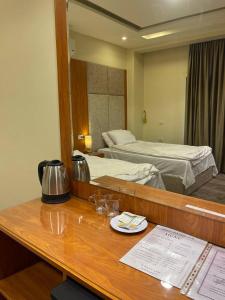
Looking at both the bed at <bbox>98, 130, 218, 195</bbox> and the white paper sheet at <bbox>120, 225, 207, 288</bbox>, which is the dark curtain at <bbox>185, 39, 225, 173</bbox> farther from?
the white paper sheet at <bbox>120, 225, 207, 288</bbox>

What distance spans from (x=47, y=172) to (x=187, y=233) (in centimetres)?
83

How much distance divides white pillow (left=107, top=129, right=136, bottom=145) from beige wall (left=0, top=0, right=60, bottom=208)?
39 cm

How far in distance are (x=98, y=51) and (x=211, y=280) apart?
4.08 ft

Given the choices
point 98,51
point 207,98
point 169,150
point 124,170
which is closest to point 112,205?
point 124,170

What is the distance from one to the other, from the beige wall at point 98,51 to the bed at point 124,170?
1.82 ft

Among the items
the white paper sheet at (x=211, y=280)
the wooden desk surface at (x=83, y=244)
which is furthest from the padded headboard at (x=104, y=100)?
the white paper sheet at (x=211, y=280)

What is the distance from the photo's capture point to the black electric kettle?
4.58ft

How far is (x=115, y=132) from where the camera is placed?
141cm

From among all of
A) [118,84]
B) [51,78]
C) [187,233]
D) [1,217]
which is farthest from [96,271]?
[51,78]

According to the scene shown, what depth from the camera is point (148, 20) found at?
112 cm

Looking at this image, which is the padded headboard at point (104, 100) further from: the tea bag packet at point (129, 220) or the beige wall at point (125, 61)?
the tea bag packet at point (129, 220)

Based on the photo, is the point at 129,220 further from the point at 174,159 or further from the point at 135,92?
the point at 135,92

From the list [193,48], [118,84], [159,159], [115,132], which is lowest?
[159,159]

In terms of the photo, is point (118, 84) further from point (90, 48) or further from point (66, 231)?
point (66, 231)
